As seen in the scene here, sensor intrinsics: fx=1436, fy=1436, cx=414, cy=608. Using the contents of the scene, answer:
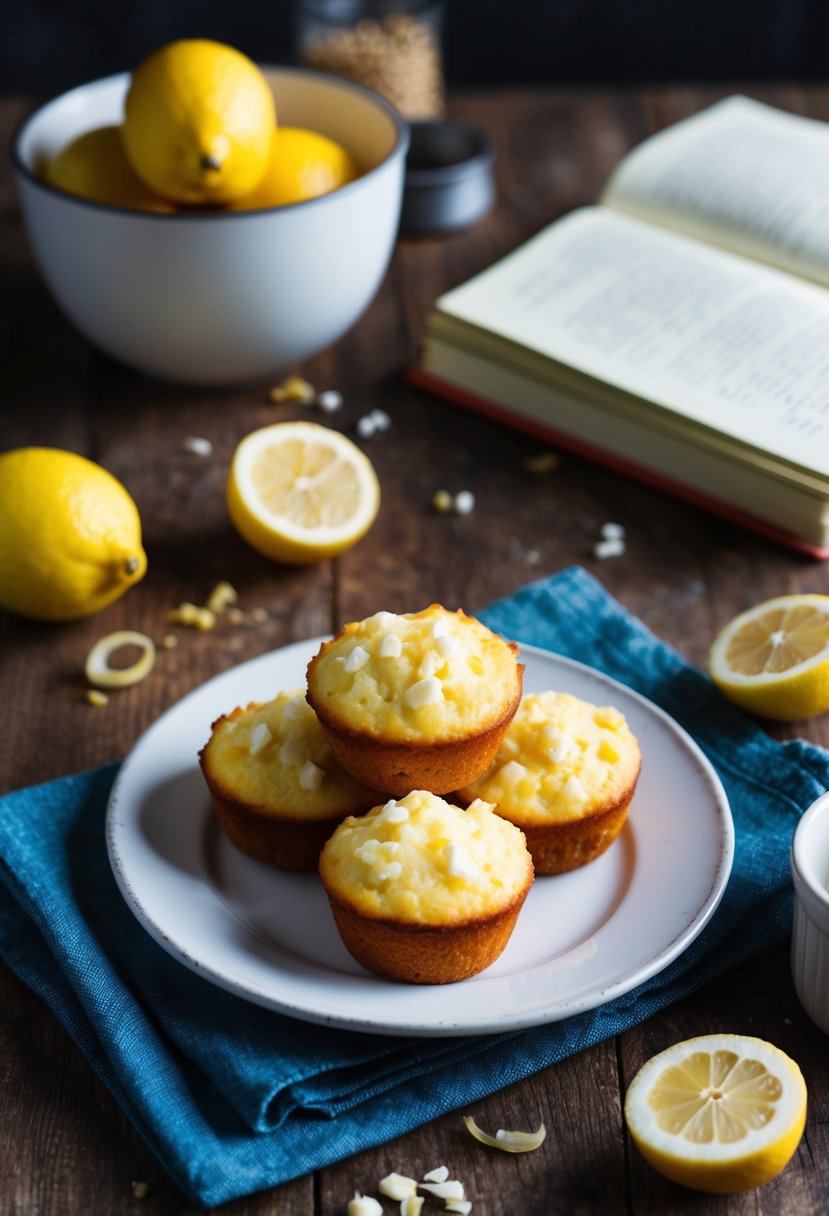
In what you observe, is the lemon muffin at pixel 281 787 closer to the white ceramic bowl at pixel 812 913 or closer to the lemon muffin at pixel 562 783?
the lemon muffin at pixel 562 783

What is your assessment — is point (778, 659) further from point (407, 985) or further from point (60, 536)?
point (60, 536)

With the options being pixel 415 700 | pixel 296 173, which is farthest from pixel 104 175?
pixel 415 700

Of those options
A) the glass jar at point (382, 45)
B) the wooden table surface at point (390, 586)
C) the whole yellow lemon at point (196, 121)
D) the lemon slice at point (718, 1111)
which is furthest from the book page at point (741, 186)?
the lemon slice at point (718, 1111)

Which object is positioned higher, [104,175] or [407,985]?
[104,175]

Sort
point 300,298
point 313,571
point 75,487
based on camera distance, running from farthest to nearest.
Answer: point 300,298
point 313,571
point 75,487

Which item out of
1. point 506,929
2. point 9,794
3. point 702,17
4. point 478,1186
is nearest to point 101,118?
point 9,794

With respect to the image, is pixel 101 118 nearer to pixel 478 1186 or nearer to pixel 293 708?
pixel 293 708

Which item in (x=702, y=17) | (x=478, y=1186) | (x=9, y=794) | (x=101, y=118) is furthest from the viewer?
(x=702, y=17)
